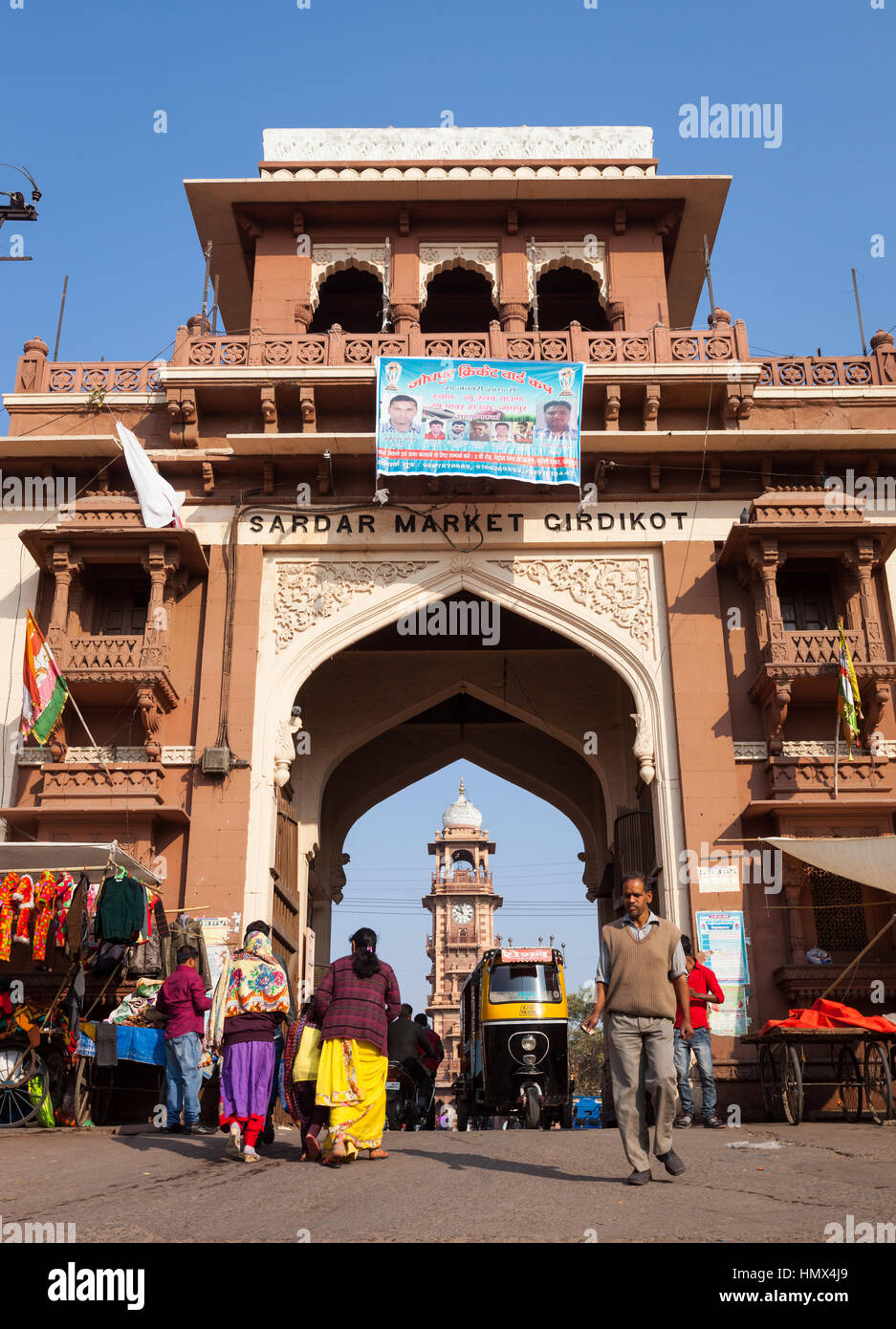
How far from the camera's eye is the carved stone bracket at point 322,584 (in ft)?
45.1

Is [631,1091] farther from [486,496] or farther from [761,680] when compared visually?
[486,496]

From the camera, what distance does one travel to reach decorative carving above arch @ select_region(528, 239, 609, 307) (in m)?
15.4

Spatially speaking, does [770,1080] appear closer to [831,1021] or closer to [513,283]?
[831,1021]

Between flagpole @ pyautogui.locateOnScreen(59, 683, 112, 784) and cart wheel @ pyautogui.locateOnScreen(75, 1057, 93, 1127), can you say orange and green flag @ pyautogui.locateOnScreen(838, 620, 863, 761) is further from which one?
cart wheel @ pyautogui.locateOnScreen(75, 1057, 93, 1127)

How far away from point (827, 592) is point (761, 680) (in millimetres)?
Answer: 1873

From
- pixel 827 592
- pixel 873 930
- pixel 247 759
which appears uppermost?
pixel 827 592

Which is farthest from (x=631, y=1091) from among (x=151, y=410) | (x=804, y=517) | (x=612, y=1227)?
(x=151, y=410)

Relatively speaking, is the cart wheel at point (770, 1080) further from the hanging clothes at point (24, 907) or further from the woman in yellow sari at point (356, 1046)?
the hanging clothes at point (24, 907)

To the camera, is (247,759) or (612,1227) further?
(247,759)

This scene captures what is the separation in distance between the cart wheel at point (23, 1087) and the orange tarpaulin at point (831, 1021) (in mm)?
6009

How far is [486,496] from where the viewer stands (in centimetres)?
1401

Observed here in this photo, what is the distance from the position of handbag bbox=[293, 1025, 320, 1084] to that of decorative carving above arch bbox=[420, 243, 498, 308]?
10.6 metres

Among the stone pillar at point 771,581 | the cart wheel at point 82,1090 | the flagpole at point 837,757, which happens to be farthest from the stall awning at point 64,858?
the flagpole at point 837,757
